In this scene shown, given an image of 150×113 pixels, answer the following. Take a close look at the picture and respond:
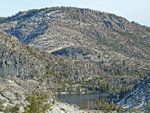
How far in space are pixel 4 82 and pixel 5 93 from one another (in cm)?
1753

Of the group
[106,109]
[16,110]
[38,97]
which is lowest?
[106,109]

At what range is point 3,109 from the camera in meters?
98.6

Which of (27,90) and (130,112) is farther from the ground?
(27,90)

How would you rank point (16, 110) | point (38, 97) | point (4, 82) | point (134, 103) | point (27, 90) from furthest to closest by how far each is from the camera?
point (134, 103)
point (27, 90)
point (4, 82)
point (16, 110)
point (38, 97)

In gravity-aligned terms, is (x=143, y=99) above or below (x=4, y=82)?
below

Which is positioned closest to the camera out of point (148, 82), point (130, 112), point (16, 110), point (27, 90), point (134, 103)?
point (16, 110)

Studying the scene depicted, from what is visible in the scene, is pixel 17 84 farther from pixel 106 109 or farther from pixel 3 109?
pixel 106 109

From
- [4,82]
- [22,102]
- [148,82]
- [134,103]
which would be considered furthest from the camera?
[148,82]

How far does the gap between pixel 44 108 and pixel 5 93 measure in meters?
34.5

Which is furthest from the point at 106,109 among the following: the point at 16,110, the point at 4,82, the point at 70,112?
the point at 16,110

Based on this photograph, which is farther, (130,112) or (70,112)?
(130,112)

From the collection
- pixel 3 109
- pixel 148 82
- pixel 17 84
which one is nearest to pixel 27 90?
pixel 17 84

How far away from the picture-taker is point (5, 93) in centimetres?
11588

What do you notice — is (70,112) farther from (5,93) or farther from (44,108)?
(44,108)
